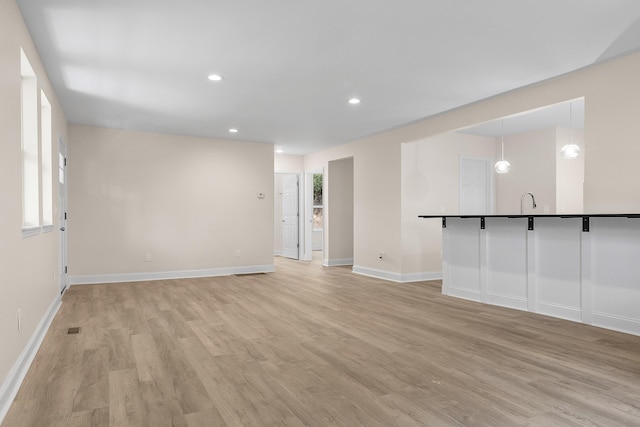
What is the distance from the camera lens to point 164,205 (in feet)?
22.7

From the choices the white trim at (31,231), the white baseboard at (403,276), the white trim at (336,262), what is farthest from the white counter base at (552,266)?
the white trim at (31,231)

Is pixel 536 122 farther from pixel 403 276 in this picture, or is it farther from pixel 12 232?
pixel 12 232

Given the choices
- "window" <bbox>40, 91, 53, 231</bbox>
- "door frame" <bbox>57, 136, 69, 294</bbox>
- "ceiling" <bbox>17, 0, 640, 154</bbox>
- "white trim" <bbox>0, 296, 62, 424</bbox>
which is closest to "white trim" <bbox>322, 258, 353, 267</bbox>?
"ceiling" <bbox>17, 0, 640, 154</bbox>

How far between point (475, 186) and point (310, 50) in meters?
5.15

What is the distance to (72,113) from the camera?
5637 millimetres

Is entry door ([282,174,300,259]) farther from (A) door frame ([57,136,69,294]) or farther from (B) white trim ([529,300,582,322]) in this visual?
(B) white trim ([529,300,582,322])

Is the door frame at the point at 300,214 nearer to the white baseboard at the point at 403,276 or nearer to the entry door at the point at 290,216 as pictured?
the entry door at the point at 290,216

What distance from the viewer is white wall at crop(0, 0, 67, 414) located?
91.7 inches

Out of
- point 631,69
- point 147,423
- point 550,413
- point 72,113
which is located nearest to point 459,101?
point 631,69

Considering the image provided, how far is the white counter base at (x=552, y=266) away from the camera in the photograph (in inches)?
144

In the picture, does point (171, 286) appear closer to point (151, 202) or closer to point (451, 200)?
point (151, 202)

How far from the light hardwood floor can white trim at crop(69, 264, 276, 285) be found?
5.45ft

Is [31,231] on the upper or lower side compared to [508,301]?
upper

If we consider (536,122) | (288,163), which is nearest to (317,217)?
(288,163)
